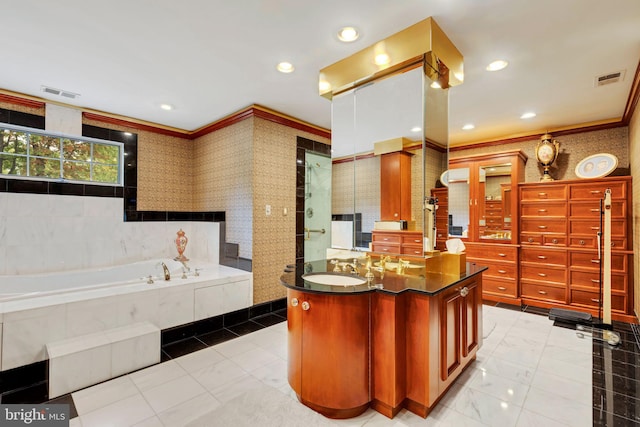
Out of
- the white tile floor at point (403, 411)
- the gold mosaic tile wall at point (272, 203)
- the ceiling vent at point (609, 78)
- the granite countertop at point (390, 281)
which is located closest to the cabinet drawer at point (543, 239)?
the white tile floor at point (403, 411)

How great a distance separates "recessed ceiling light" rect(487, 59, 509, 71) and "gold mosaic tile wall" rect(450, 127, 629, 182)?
249 cm

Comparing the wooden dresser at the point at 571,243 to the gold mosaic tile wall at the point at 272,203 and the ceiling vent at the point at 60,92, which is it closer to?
the gold mosaic tile wall at the point at 272,203

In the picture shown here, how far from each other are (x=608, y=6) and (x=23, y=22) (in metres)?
3.79

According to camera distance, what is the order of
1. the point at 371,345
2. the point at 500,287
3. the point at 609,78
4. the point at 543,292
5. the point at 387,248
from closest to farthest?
1. the point at 371,345
2. the point at 387,248
3. the point at 609,78
4. the point at 543,292
5. the point at 500,287

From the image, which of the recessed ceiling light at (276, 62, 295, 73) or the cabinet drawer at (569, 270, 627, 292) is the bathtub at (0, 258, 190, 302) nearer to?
the recessed ceiling light at (276, 62, 295, 73)

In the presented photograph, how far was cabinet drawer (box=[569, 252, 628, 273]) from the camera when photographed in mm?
3578

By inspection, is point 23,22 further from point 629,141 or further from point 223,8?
point 629,141

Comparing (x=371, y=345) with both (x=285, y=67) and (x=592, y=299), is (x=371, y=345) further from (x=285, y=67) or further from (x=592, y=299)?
(x=592, y=299)

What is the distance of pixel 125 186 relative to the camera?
3.99 meters

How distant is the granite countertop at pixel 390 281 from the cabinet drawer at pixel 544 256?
7.58 feet

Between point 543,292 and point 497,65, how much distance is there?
3.21m

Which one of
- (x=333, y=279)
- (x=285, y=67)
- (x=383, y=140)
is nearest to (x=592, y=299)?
(x=383, y=140)

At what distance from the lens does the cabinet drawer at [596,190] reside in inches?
140

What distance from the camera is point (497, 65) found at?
2535 millimetres
